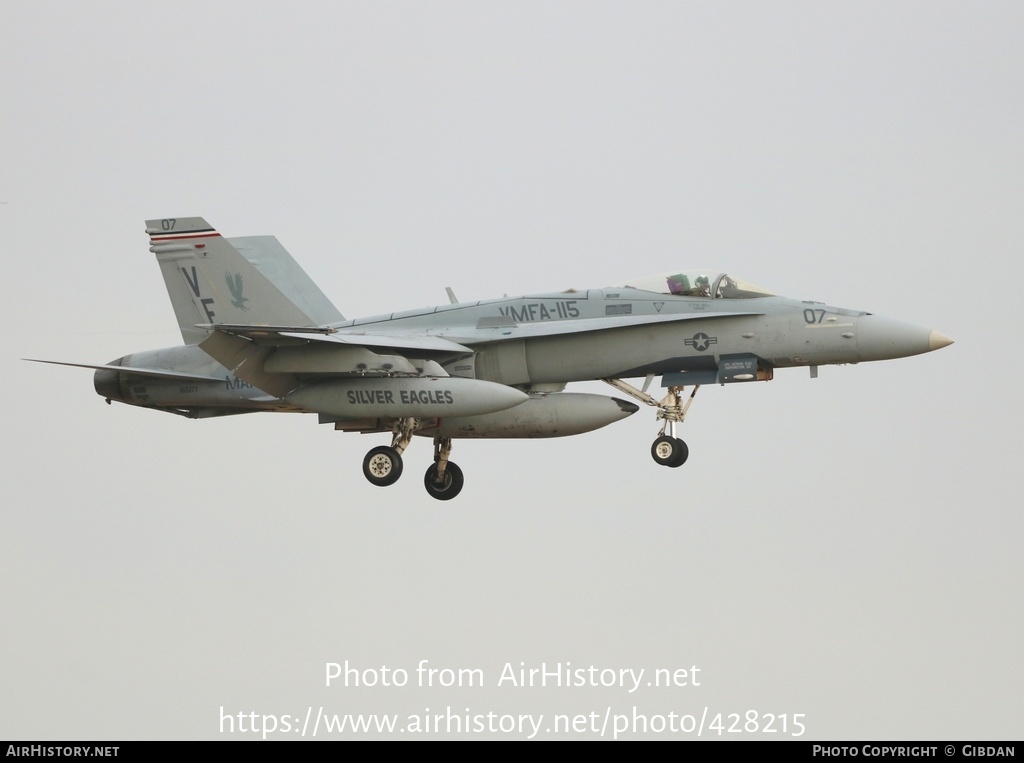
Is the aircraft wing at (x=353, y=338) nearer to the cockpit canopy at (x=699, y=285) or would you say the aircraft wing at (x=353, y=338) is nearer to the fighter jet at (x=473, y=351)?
the fighter jet at (x=473, y=351)

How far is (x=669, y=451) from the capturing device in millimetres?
22875

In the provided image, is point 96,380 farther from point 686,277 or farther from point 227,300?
point 686,277

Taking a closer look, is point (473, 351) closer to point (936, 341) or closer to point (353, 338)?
point (353, 338)

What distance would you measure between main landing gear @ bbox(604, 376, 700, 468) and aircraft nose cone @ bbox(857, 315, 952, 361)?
2.19m

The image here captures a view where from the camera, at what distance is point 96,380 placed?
80.8 ft

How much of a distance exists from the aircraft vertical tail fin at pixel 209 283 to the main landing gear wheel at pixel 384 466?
1.94 metres

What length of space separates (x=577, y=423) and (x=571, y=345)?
40.7 inches

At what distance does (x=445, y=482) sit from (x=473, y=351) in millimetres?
2491

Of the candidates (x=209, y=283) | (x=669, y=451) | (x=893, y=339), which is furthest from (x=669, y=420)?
(x=209, y=283)

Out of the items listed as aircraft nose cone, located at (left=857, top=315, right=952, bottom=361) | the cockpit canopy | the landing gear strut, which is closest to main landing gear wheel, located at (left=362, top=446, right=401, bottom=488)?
the landing gear strut

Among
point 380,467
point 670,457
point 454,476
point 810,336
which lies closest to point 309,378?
point 380,467

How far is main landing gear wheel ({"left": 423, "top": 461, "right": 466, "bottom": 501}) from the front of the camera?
24891mm

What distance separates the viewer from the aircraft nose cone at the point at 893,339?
22.0m

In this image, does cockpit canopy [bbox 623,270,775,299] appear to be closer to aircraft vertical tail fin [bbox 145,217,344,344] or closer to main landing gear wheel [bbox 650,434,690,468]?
main landing gear wheel [bbox 650,434,690,468]
